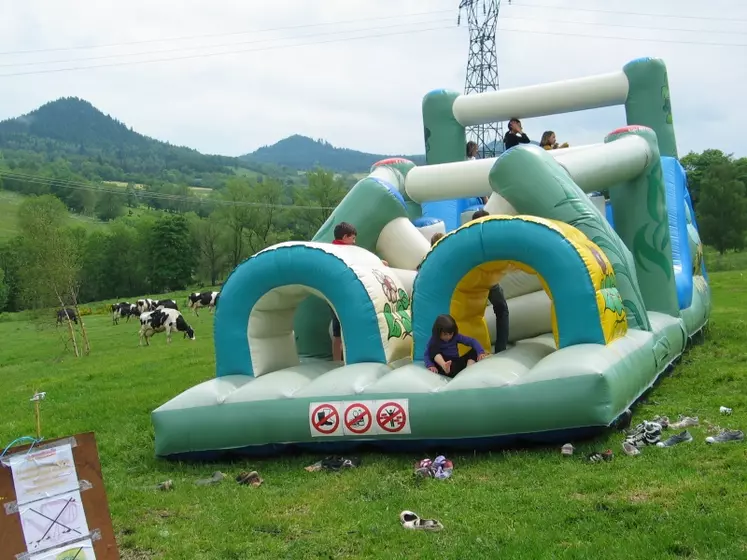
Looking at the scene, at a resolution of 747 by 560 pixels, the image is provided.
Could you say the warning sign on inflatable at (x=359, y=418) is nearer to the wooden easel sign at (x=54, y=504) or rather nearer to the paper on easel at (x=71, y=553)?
the wooden easel sign at (x=54, y=504)

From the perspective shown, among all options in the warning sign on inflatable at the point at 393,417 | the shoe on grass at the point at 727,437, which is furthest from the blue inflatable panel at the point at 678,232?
the warning sign on inflatable at the point at 393,417

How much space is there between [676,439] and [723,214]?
32681mm

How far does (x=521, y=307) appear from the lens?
7.44 m

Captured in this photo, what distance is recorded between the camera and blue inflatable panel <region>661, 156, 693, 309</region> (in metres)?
9.12

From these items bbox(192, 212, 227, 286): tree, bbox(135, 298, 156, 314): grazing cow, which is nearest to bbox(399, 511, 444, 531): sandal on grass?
bbox(135, 298, 156, 314): grazing cow

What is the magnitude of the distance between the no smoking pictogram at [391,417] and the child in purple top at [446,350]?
577mm

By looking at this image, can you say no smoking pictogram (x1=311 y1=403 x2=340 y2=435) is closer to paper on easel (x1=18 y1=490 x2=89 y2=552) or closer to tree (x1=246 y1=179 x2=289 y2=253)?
paper on easel (x1=18 y1=490 x2=89 y2=552)

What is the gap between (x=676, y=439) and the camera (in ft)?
16.8

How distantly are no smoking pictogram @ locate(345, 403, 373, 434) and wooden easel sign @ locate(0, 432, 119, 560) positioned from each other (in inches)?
94.7

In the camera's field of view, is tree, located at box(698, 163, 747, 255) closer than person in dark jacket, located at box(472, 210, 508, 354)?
No

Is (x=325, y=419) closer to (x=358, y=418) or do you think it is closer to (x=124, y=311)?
(x=358, y=418)

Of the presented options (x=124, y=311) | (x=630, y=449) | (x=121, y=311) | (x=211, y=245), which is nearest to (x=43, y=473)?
(x=630, y=449)

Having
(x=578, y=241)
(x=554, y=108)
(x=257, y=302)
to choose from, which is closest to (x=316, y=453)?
(x=257, y=302)

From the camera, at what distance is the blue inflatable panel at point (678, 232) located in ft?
29.9
